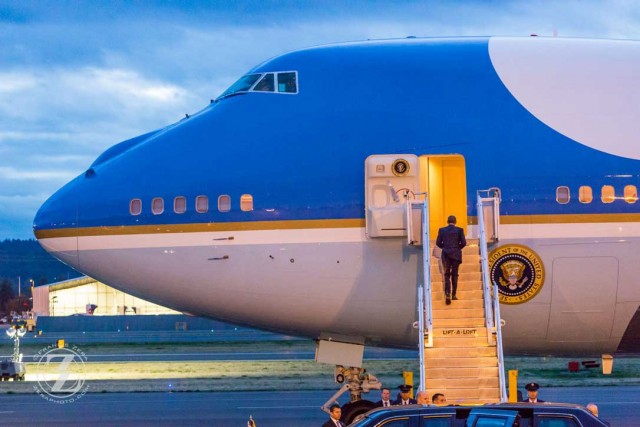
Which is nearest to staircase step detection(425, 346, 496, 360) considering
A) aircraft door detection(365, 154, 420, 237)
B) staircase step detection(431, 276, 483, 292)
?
staircase step detection(431, 276, 483, 292)

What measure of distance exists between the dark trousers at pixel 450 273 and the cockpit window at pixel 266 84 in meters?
5.10

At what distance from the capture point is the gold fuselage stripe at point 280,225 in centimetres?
1967

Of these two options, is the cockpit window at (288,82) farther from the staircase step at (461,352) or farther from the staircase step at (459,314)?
the staircase step at (461,352)

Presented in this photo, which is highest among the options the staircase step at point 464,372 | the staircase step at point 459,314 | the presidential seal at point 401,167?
the presidential seal at point 401,167

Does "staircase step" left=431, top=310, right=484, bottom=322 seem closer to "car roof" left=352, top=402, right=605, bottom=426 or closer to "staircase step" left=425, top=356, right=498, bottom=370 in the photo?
"staircase step" left=425, top=356, right=498, bottom=370

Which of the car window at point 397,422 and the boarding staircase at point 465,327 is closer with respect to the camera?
the car window at point 397,422

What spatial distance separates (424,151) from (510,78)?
7.50 feet

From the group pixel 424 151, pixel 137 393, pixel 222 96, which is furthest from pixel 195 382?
pixel 424 151

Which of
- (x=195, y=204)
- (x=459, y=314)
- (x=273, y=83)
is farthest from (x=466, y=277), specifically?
(x=273, y=83)

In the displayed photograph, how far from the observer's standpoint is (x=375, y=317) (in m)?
20.3

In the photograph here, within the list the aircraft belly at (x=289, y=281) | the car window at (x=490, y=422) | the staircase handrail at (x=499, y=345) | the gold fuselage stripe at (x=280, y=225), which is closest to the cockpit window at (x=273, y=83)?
the gold fuselage stripe at (x=280, y=225)

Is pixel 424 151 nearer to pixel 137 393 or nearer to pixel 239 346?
pixel 137 393

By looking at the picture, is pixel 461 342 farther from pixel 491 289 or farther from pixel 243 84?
pixel 243 84

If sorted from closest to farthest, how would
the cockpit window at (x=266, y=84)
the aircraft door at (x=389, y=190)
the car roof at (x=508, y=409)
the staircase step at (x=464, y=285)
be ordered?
the car roof at (x=508, y=409), the staircase step at (x=464, y=285), the aircraft door at (x=389, y=190), the cockpit window at (x=266, y=84)
